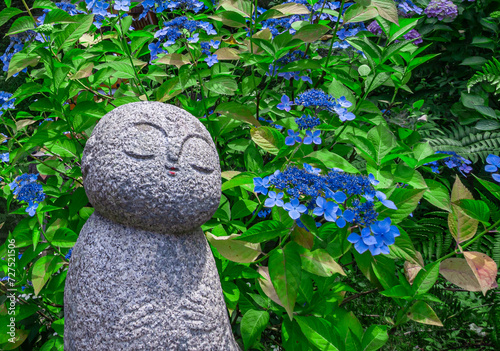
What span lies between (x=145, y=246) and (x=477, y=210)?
1185 mm

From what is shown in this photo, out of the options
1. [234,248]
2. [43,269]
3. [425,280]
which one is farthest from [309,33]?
[43,269]

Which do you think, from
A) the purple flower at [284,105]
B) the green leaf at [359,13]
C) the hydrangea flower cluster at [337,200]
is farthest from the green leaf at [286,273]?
the green leaf at [359,13]

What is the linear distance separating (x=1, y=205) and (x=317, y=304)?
148 inches

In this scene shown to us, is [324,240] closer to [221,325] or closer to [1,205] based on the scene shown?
[221,325]

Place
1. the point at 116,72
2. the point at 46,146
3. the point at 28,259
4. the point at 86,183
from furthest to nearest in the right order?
the point at 46,146 < the point at 116,72 < the point at 28,259 < the point at 86,183

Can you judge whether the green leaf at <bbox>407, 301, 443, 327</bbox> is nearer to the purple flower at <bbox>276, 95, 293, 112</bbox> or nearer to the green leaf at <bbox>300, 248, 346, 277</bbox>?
the green leaf at <bbox>300, 248, 346, 277</bbox>

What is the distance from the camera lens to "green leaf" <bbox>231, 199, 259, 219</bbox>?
1746 millimetres

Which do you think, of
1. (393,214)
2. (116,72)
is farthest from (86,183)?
(393,214)

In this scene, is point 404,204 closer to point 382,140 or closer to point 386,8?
point 382,140

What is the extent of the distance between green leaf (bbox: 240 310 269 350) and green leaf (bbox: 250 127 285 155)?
683 mm

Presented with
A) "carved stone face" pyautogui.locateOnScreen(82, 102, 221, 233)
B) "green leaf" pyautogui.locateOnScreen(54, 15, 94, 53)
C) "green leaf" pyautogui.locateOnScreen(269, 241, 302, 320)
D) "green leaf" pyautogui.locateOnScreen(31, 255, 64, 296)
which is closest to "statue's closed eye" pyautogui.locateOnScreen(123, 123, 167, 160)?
"carved stone face" pyautogui.locateOnScreen(82, 102, 221, 233)

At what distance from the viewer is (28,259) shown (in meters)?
1.78

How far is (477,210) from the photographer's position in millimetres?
1364

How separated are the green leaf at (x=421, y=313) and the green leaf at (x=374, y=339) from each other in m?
0.14
